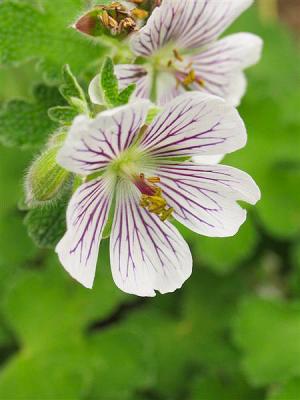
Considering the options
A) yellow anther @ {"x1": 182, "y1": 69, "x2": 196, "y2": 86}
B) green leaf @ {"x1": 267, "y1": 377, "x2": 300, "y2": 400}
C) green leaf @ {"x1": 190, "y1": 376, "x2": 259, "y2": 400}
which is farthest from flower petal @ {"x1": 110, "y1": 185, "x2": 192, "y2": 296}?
green leaf @ {"x1": 190, "y1": 376, "x2": 259, "y2": 400}

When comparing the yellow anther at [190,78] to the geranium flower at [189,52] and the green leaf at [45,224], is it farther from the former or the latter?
the green leaf at [45,224]

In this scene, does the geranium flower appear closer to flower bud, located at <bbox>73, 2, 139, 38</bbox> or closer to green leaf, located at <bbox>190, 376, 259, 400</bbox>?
flower bud, located at <bbox>73, 2, 139, 38</bbox>

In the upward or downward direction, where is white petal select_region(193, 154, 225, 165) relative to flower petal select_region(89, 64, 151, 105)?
downward

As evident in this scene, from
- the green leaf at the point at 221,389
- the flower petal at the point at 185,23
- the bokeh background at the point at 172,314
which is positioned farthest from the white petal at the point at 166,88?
the green leaf at the point at 221,389

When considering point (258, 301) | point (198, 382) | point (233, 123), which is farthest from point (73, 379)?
point (233, 123)

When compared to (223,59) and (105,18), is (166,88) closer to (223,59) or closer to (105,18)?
(223,59)

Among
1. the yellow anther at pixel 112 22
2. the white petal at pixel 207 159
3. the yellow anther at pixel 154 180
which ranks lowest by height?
the white petal at pixel 207 159

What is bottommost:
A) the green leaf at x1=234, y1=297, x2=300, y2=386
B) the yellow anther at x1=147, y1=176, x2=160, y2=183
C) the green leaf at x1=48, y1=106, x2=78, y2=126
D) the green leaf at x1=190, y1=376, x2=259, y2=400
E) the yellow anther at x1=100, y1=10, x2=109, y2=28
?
the green leaf at x1=190, y1=376, x2=259, y2=400
